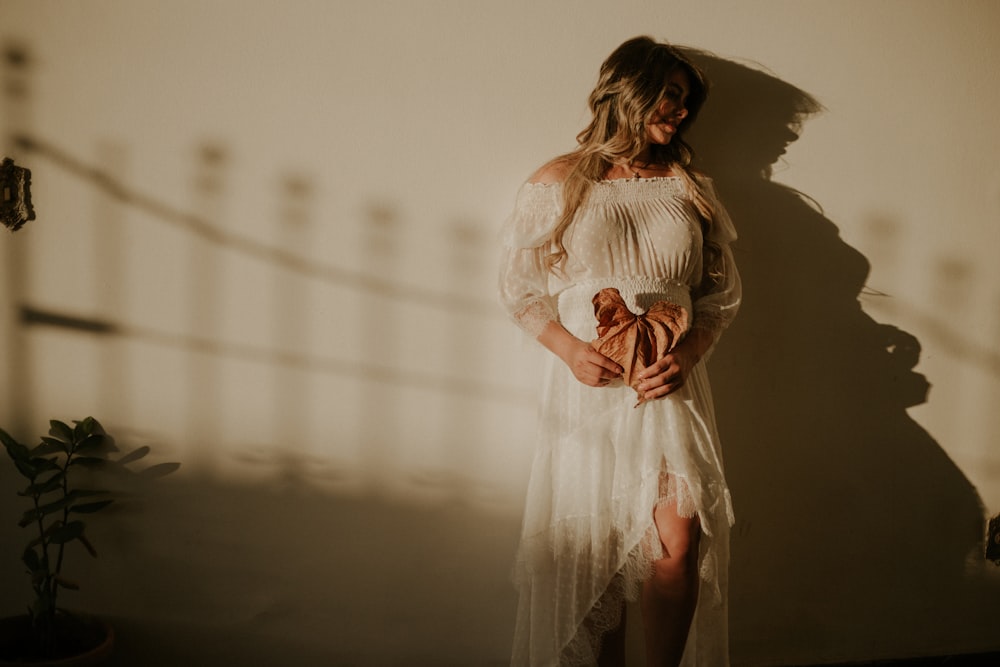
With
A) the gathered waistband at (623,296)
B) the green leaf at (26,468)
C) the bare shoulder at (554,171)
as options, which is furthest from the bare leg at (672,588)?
the green leaf at (26,468)

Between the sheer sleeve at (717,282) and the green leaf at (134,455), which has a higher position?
the sheer sleeve at (717,282)

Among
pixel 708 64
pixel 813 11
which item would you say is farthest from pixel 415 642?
pixel 813 11

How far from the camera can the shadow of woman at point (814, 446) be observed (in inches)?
94.4

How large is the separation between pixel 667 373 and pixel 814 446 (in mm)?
922

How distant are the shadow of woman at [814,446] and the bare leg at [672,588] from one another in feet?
1.98

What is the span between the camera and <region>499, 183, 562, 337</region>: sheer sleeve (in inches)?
79.5

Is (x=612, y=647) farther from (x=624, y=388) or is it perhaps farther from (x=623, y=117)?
(x=623, y=117)

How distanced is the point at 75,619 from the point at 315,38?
1691mm

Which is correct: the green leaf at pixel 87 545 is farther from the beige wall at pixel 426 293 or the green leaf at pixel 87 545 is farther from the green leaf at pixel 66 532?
the beige wall at pixel 426 293

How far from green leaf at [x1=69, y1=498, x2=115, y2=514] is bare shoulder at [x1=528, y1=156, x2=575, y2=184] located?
1.43 meters

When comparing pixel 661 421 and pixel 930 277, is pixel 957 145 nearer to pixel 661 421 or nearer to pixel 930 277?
pixel 930 277

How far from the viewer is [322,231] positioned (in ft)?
7.17

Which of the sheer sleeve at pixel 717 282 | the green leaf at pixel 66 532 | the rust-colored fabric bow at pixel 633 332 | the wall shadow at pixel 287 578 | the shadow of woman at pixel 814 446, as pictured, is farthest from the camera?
the shadow of woman at pixel 814 446

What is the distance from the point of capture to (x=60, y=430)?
2.05m
